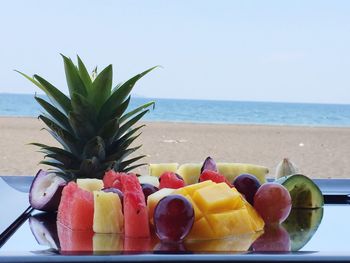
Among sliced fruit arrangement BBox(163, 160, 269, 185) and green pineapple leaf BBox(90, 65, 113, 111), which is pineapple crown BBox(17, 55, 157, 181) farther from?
sliced fruit arrangement BBox(163, 160, 269, 185)

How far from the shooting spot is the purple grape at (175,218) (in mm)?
1146

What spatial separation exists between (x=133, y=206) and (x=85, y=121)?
63 cm

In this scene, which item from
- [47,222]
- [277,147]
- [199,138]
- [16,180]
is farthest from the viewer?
[199,138]

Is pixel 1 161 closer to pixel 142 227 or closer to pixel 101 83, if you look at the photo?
pixel 101 83

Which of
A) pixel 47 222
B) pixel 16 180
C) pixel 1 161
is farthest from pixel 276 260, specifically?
pixel 1 161

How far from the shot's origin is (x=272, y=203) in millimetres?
1368

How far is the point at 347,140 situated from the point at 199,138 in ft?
12.3

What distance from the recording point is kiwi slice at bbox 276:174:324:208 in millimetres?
1542

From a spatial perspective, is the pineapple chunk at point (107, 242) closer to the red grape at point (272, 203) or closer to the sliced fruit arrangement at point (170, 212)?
the sliced fruit arrangement at point (170, 212)

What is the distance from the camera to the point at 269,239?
1.19 metres

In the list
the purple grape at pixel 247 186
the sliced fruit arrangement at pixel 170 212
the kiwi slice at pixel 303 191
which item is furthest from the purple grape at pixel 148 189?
the kiwi slice at pixel 303 191

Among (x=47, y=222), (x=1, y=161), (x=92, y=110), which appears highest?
(x=92, y=110)

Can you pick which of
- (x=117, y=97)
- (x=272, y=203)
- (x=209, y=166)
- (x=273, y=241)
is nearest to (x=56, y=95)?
(x=117, y=97)

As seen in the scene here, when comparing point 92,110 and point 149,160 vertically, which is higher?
point 92,110
